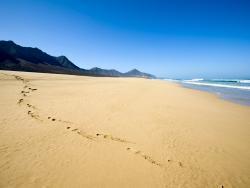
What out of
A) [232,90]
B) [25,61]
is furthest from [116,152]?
[25,61]

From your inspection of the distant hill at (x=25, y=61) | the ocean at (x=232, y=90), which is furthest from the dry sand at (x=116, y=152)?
the distant hill at (x=25, y=61)

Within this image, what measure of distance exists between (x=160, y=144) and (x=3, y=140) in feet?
17.1

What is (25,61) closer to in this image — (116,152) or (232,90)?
(232,90)

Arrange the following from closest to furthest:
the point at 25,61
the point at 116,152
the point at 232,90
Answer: the point at 116,152
the point at 232,90
the point at 25,61

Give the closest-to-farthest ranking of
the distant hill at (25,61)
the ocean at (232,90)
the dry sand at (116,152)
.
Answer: the dry sand at (116,152) → the ocean at (232,90) → the distant hill at (25,61)

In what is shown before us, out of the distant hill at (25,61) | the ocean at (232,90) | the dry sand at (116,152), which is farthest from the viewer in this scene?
the distant hill at (25,61)

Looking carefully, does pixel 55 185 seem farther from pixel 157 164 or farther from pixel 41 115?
pixel 41 115

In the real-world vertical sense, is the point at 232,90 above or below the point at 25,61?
below

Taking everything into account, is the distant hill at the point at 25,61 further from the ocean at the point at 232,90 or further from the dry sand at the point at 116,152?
the dry sand at the point at 116,152

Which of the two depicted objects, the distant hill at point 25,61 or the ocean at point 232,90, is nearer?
the ocean at point 232,90

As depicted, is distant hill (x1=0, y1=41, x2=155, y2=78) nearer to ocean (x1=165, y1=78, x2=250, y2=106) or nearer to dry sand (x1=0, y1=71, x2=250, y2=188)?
ocean (x1=165, y1=78, x2=250, y2=106)

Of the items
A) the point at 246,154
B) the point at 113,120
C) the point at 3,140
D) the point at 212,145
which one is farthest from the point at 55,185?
the point at 246,154

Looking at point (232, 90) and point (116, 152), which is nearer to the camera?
point (116, 152)

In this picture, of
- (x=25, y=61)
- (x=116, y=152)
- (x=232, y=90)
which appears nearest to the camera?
(x=116, y=152)
